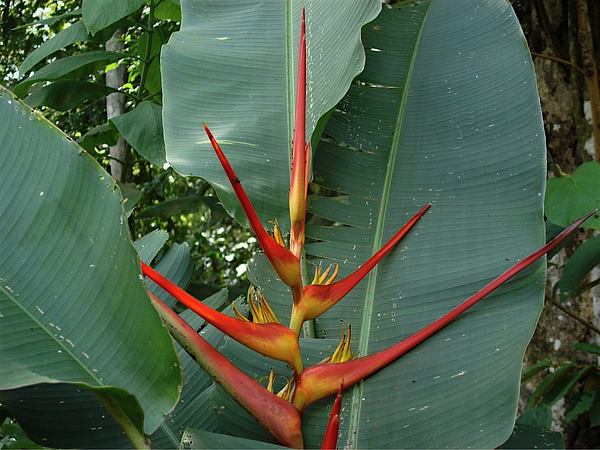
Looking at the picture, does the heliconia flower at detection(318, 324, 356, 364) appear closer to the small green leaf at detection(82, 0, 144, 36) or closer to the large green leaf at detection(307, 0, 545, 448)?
the large green leaf at detection(307, 0, 545, 448)

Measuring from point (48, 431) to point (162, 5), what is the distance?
122cm

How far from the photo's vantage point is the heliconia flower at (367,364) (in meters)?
0.53

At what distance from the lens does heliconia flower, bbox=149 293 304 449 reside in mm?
492

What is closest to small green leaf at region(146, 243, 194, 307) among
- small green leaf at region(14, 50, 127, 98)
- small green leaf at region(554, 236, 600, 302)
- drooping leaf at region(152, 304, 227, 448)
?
drooping leaf at region(152, 304, 227, 448)

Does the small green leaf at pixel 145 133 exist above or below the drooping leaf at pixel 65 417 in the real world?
above

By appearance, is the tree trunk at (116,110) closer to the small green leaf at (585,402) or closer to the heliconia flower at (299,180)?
the heliconia flower at (299,180)

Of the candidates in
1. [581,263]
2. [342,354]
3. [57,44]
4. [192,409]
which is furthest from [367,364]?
[57,44]

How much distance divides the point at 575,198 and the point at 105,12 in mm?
978

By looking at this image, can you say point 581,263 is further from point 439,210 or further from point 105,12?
point 105,12

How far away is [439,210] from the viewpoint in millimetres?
670

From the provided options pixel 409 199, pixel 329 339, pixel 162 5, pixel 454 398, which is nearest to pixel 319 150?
pixel 409 199

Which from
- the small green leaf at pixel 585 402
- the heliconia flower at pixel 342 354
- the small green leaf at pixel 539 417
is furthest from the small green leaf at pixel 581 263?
the heliconia flower at pixel 342 354

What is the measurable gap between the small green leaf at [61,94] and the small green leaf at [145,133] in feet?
0.65

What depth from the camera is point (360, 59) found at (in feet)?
2.15
